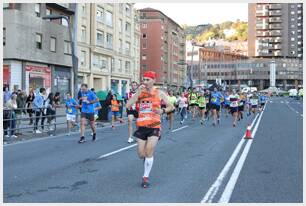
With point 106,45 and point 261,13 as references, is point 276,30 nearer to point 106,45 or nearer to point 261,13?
point 261,13

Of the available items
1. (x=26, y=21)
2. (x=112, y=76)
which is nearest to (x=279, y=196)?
(x=26, y=21)

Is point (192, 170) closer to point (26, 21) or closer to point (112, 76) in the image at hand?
point (26, 21)

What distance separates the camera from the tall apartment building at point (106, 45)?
4788 cm

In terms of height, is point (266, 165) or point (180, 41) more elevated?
point (180, 41)

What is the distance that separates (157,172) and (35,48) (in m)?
28.5

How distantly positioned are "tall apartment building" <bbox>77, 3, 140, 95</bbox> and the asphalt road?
34.2 meters

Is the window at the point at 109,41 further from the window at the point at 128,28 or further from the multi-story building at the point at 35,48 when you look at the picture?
the multi-story building at the point at 35,48

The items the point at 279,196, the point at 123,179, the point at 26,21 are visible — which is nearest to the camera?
the point at 279,196

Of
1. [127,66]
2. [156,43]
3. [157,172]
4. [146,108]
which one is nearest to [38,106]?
[157,172]

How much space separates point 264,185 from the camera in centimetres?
732

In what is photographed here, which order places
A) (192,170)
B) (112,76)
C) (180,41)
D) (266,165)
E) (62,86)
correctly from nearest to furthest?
(192,170)
(266,165)
(62,86)
(112,76)
(180,41)

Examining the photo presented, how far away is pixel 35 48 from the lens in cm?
3531

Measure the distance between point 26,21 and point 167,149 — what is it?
24.7 m

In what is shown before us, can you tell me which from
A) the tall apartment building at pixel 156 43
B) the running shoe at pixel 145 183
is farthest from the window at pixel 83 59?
the running shoe at pixel 145 183
